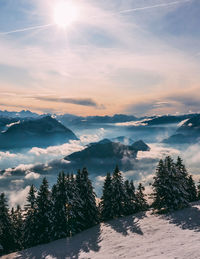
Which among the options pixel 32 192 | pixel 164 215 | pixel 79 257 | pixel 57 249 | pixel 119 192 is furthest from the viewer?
pixel 119 192

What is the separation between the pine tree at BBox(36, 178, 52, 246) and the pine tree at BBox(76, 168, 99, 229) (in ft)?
21.8

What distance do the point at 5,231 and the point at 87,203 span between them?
17.1 meters

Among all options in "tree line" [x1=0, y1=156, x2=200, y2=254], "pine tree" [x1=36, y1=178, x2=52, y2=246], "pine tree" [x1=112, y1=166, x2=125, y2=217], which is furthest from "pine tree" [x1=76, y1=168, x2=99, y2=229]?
"pine tree" [x1=36, y1=178, x2=52, y2=246]

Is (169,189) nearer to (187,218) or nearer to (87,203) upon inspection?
(187,218)

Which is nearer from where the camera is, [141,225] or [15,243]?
[141,225]

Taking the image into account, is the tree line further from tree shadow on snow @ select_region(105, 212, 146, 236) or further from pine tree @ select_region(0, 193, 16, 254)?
tree shadow on snow @ select_region(105, 212, 146, 236)

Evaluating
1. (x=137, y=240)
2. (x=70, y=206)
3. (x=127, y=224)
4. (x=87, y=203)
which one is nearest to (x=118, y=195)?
(x=127, y=224)

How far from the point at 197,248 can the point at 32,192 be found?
2988 centimetres

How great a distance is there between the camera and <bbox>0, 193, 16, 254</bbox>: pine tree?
3734cm

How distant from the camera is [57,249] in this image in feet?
99.6

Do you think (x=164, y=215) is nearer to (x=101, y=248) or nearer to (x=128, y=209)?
(x=128, y=209)

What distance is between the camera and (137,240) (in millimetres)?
26984

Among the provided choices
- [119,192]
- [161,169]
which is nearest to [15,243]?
[119,192]

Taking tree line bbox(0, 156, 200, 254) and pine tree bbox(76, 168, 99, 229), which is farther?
pine tree bbox(76, 168, 99, 229)
